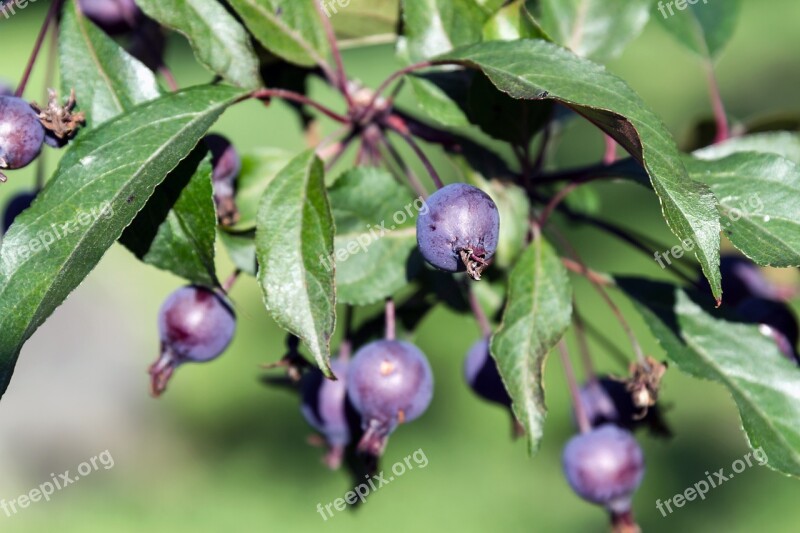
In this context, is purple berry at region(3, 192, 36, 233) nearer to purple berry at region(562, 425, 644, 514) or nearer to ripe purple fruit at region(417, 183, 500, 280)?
ripe purple fruit at region(417, 183, 500, 280)

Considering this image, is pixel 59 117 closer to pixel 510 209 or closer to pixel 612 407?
pixel 510 209

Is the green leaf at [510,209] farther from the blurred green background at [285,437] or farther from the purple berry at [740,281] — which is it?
the blurred green background at [285,437]

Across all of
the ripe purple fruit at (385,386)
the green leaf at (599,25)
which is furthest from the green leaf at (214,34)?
the green leaf at (599,25)

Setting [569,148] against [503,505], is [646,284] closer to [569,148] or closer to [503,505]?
[503,505]

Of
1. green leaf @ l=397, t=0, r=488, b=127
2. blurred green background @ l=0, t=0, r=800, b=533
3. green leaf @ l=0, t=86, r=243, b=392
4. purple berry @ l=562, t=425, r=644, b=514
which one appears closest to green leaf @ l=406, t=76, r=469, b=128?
green leaf @ l=397, t=0, r=488, b=127

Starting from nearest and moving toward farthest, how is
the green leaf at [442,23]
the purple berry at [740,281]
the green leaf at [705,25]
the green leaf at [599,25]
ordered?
the green leaf at [442,23] → the green leaf at [599,25] → the purple berry at [740,281] → the green leaf at [705,25]

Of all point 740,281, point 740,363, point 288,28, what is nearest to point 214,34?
point 288,28
